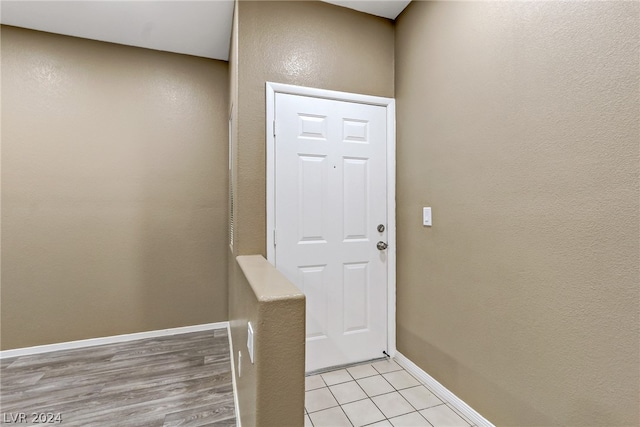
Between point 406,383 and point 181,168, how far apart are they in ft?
8.66

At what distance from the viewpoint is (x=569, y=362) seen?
1.25 meters

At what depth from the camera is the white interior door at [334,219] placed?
2121mm

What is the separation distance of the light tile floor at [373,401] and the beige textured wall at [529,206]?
0.51 feet

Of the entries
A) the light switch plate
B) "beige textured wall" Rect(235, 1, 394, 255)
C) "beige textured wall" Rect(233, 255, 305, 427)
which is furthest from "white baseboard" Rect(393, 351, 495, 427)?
"beige textured wall" Rect(235, 1, 394, 255)

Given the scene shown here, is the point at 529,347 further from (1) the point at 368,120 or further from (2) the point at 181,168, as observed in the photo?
(2) the point at 181,168

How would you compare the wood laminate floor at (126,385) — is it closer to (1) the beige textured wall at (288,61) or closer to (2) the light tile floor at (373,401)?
(2) the light tile floor at (373,401)

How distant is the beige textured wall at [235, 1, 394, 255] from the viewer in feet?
6.54

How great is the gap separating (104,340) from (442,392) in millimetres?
2795

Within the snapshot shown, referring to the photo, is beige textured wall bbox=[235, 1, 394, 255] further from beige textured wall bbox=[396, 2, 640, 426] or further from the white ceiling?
beige textured wall bbox=[396, 2, 640, 426]

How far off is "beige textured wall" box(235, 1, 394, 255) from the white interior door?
0.13 meters

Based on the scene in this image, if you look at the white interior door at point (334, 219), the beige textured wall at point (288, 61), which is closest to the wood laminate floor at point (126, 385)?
the white interior door at point (334, 219)

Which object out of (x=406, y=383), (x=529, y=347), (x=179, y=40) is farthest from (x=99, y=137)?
(x=529, y=347)

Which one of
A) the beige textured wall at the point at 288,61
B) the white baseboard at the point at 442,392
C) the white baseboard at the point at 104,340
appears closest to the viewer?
the white baseboard at the point at 442,392

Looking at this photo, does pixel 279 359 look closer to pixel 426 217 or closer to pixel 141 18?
pixel 426 217
